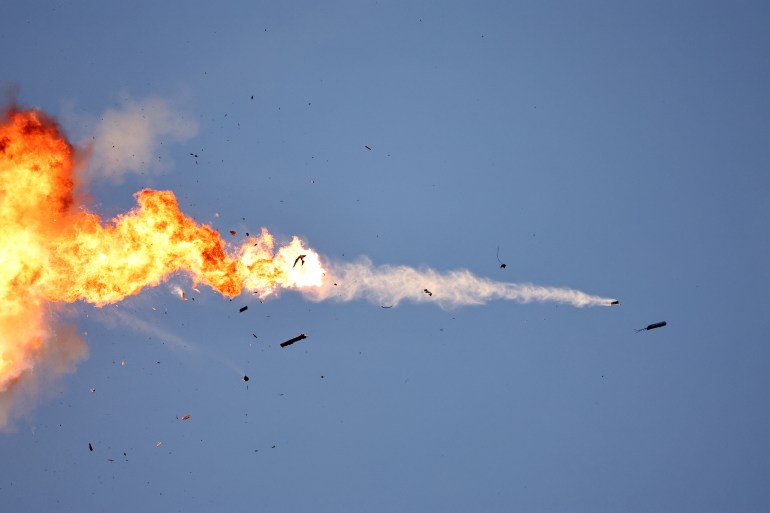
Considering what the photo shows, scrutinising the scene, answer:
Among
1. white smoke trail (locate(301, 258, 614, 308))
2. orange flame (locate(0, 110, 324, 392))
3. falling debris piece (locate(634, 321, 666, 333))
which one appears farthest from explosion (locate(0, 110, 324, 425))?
falling debris piece (locate(634, 321, 666, 333))

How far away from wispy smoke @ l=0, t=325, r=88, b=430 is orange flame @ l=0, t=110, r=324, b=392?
108 mm

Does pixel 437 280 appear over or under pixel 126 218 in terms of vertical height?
under

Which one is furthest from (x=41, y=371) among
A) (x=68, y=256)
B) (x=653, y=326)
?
(x=653, y=326)

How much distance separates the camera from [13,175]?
11.5m

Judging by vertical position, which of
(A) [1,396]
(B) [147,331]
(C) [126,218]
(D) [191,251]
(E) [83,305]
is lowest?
(A) [1,396]

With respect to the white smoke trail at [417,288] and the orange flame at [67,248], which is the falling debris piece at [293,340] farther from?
the orange flame at [67,248]

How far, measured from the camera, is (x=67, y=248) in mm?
11719

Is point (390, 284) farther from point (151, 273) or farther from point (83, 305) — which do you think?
point (83, 305)

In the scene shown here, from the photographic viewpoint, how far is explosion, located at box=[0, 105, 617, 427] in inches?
452

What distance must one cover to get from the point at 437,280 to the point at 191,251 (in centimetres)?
508

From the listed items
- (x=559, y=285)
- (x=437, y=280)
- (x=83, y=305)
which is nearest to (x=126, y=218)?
(x=83, y=305)

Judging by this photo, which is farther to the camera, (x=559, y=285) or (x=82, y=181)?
(x=559, y=285)

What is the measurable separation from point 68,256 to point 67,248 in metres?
0.16

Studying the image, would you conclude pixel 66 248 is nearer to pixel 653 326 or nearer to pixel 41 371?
pixel 41 371
